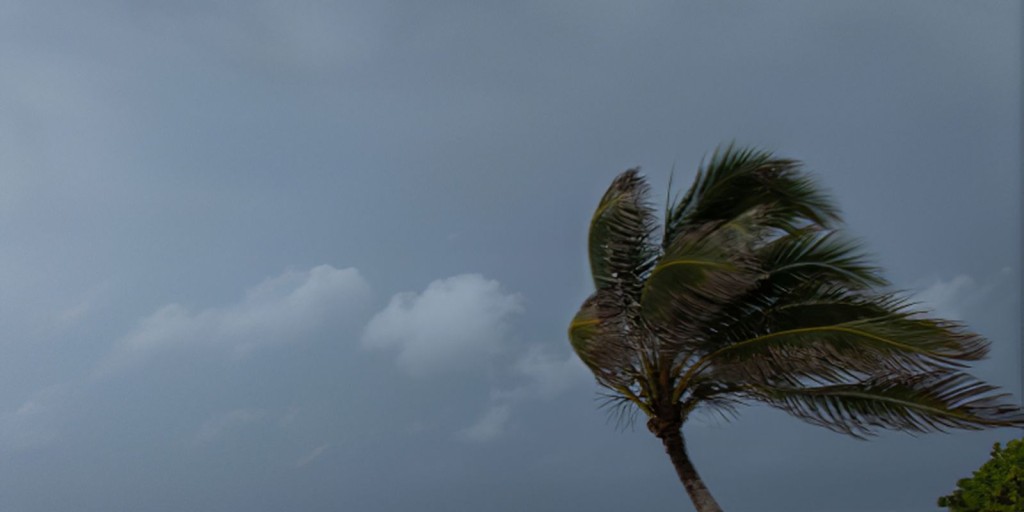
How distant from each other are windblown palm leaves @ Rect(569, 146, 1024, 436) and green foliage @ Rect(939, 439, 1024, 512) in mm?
509

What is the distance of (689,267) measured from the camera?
948 centimetres

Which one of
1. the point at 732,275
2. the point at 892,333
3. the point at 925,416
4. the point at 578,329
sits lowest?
the point at 925,416

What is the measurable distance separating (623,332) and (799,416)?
2.43m

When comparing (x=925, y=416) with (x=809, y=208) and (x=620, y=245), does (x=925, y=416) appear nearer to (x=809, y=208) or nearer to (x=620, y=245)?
(x=809, y=208)

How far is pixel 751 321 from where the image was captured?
36.3 feet

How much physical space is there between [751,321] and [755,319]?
0.06 meters

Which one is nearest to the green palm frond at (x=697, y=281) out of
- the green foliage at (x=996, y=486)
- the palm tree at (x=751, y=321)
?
the palm tree at (x=751, y=321)

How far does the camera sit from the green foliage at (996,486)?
830 centimetres

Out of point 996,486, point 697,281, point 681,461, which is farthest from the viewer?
point 681,461

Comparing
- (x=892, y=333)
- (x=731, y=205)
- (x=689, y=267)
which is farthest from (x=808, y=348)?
(x=731, y=205)

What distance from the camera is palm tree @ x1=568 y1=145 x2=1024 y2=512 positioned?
9344mm

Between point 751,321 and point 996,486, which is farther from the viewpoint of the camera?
point 751,321

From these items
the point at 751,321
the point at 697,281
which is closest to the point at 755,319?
the point at 751,321

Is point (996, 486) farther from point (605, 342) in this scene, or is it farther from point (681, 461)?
point (605, 342)
